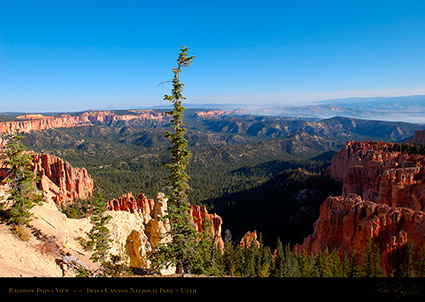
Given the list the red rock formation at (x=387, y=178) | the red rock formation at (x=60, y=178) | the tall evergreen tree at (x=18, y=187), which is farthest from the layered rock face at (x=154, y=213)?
the red rock formation at (x=60, y=178)

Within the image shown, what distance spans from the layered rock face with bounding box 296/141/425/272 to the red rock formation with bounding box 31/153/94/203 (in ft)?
282

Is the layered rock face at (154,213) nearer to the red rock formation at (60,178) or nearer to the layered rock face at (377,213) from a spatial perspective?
the layered rock face at (377,213)

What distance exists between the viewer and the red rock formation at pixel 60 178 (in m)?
87.5

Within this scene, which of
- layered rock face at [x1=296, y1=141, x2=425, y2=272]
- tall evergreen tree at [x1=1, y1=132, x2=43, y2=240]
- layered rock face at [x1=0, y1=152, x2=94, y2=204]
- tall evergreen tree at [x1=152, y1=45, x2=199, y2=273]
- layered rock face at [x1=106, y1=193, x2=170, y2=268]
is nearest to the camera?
tall evergreen tree at [x1=152, y1=45, x2=199, y2=273]

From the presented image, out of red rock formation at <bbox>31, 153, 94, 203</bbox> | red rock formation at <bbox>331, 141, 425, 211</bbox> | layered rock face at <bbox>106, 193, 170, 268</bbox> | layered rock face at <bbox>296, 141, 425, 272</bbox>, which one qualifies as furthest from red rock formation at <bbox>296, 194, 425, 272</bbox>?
red rock formation at <bbox>31, 153, 94, 203</bbox>

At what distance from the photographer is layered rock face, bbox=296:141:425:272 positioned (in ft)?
97.2

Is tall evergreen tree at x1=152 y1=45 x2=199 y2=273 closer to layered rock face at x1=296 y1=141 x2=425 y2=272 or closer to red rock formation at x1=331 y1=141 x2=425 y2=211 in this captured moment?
layered rock face at x1=296 y1=141 x2=425 y2=272

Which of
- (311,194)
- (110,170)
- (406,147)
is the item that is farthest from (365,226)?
(110,170)

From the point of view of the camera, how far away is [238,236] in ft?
220

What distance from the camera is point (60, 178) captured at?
9112 centimetres

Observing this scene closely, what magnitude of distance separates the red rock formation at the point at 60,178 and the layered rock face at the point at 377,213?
86.0 meters

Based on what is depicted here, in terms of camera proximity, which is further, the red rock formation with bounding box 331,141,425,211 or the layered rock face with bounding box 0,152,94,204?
the layered rock face with bounding box 0,152,94,204

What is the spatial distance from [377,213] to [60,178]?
100 meters
